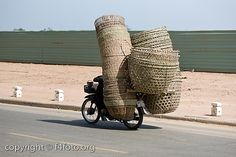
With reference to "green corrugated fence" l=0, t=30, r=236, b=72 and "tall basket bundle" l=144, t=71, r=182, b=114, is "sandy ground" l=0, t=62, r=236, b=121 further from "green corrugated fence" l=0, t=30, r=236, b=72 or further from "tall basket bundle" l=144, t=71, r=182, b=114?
"tall basket bundle" l=144, t=71, r=182, b=114

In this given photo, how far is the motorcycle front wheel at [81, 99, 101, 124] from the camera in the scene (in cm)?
1477

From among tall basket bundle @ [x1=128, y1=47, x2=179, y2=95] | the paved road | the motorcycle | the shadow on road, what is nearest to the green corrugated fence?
the paved road

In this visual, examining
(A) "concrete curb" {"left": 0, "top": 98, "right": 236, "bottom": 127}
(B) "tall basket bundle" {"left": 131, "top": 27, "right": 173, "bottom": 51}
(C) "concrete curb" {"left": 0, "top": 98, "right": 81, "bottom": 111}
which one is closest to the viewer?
(B) "tall basket bundle" {"left": 131, "top": 27, "right": 173, "bottom": 51}

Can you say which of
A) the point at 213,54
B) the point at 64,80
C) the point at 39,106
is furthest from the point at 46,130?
the point at 213,54

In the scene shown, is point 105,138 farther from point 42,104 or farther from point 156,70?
point 42,104

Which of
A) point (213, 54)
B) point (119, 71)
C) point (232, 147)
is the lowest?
point (232, 147)

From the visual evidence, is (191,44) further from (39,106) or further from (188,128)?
(188,128)

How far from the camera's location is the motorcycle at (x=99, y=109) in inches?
550

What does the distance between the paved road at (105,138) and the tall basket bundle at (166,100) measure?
0.53 metres

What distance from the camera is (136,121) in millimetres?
14352

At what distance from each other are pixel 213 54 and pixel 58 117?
16.8m

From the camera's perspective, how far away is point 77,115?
17.2m

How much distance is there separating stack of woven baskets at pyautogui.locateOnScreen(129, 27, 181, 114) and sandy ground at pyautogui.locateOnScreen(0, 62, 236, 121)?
160 centimetres

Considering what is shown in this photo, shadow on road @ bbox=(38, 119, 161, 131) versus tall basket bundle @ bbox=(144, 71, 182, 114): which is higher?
tall basket bundle @ bbox=(144, 71, 182, 114)
